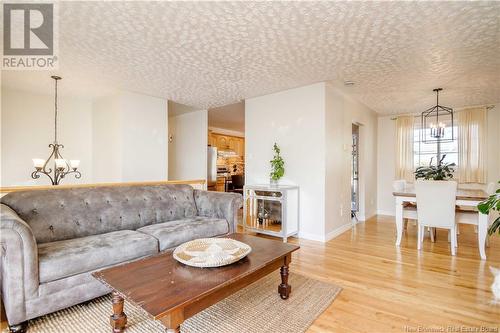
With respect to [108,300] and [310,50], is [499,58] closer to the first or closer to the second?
[310,50]

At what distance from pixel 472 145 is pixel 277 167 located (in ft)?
14.2

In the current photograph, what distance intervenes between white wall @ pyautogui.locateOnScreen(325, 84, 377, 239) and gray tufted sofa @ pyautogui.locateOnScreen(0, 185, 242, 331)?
1794mm

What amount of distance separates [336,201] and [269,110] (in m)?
1.99

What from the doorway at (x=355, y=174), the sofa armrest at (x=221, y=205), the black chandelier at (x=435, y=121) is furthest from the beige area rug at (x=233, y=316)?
the black chandelier at (x=435, y=121)

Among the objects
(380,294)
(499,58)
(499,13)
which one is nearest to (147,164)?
(380,294)

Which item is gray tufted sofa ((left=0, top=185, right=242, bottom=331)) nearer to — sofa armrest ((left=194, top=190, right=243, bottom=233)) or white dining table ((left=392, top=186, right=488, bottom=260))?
sofa armrest ((left=194, top=190, right=243, bottom=233))

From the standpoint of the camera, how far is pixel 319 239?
4016mm

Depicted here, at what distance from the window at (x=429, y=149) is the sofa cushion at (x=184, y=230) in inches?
205

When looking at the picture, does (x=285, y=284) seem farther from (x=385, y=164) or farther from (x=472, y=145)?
(x=472, y=145)

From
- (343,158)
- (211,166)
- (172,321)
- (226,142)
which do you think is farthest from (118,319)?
(226,142)

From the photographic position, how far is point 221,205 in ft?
10.9

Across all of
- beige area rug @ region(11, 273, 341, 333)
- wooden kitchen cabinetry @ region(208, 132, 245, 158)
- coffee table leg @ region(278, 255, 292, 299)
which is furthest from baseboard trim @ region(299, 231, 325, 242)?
wooden kitchen cabinetry @ region(208, 132, 245, 158)

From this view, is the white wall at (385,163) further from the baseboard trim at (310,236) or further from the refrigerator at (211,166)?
the refrigerator at (211,166)

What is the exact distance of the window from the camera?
18.5 feet
